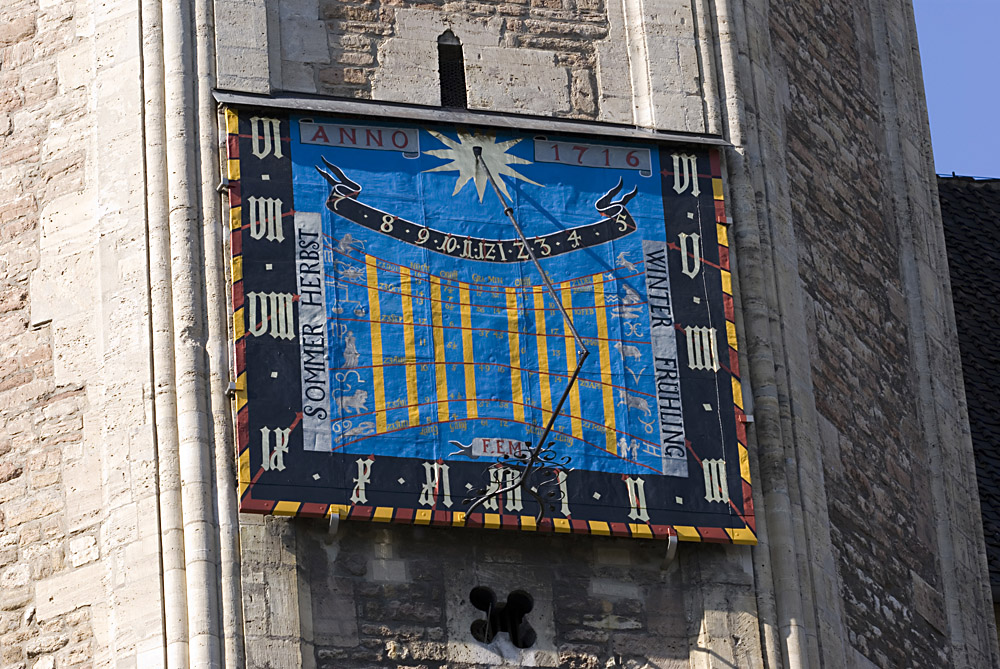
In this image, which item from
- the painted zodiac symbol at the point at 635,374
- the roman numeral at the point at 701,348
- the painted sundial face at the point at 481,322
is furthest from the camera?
the roman numeral at the point at 701,348

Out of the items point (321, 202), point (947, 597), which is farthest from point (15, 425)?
point (947, 597)

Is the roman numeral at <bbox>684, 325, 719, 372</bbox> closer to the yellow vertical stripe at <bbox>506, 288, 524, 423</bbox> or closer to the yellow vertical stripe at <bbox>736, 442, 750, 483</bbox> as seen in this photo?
the yellow vertical stripe at <bbox>736, 442, 750, 483</bbox>

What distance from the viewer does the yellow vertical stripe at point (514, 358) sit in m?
13.8

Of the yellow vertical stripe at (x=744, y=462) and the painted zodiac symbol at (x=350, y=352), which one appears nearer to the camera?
the painted zodiac symbol at (x=350, y=352)

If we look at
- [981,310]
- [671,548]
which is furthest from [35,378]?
[981,310]

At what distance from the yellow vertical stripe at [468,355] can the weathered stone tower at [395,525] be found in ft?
2.01

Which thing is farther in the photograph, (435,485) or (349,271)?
(349,271)

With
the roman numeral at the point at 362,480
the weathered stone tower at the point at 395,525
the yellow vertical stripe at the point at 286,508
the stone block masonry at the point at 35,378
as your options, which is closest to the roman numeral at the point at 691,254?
the weathered stone tower at the point at 395,525

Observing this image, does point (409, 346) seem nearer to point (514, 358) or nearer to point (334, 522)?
point (514, 358)

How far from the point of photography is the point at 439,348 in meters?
13.9

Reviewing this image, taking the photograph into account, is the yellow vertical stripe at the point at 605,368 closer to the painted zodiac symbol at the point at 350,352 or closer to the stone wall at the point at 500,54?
the stone wall at the point at 500,54

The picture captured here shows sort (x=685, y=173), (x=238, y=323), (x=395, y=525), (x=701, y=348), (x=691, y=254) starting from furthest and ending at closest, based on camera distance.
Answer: (x=685, y=173) → (x=691, y=254) → (x=701, y=348) → (x=238, y=323) → (x=395, y=525)

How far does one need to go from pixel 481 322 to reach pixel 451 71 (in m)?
1.40

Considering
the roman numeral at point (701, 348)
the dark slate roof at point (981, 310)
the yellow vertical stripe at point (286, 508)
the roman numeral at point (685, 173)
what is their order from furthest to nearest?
the dark slate roof at point (981, 310) < the roman numeral at point (685, 173) < the roman numeral at point (701, 348) < the yellow vertical stripe at point (286, 508)
